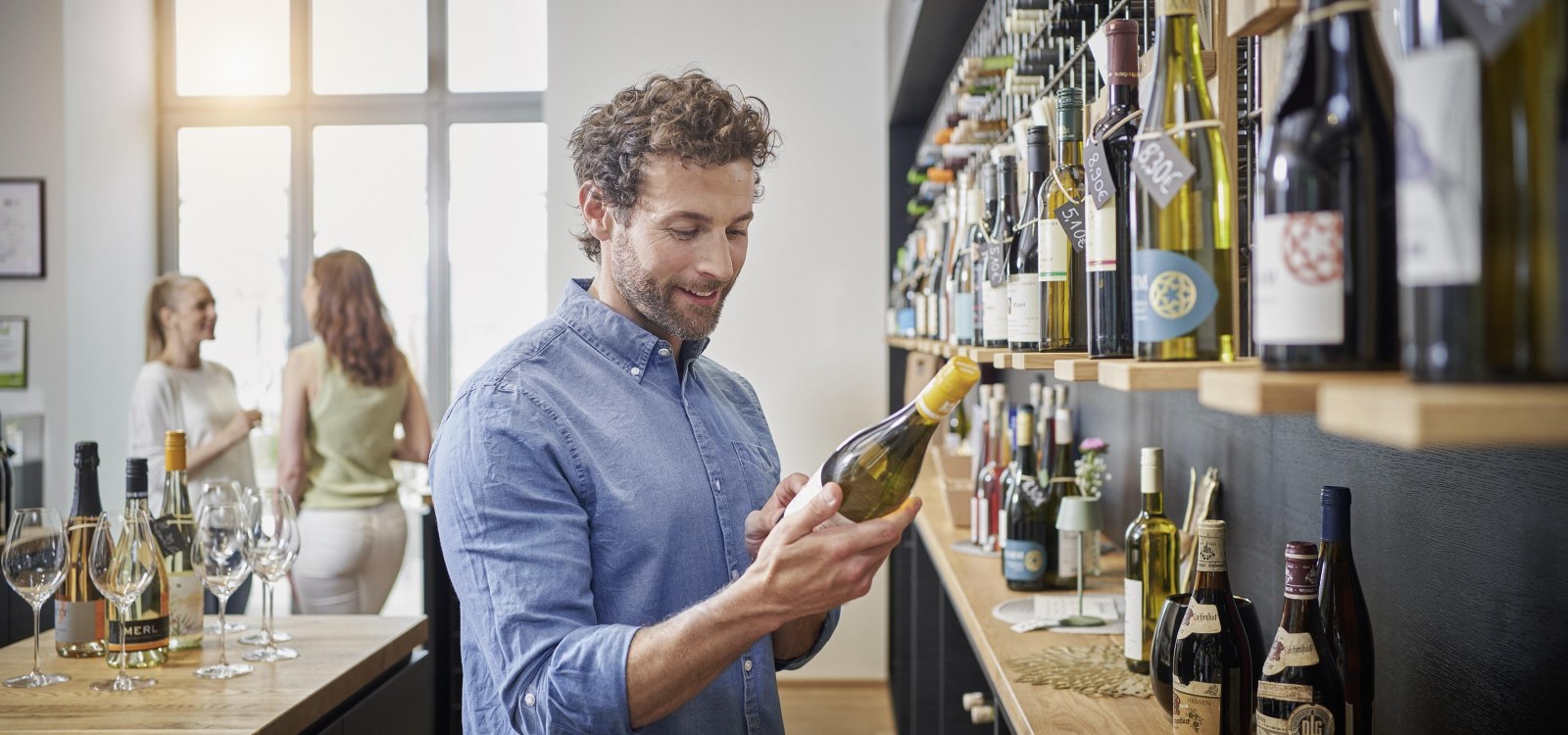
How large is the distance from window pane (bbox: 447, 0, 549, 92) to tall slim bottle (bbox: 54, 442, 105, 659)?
11.7ft

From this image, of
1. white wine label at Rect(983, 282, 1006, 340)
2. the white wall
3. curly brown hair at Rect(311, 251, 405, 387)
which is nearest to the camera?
white wine label at Rect(983, 282, 1006, 340)

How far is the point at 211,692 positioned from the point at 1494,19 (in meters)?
1.72

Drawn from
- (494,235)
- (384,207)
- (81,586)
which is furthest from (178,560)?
(384,207)

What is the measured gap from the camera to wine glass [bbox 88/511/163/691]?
163 centimetres

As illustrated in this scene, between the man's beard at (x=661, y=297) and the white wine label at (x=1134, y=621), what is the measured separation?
64cm

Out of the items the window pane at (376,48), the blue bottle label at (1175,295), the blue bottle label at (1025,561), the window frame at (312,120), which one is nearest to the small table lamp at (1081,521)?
the blue bottle label at (1025,561)

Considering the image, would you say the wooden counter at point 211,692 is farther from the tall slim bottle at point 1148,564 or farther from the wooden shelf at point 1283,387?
the wooden shelf at point 1283,387

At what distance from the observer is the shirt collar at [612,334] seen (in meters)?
1.40

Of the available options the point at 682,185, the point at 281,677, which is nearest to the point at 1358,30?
the point at 682,185

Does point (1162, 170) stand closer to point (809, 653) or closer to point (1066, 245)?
point (1066, 245)

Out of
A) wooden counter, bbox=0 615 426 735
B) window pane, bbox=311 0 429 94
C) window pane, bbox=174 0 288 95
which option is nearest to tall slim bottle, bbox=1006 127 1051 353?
wooden counter, bbox=0 615 426 735

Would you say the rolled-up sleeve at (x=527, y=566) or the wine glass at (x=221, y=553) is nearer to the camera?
the rolled-up sleeve at (x=527, y=566)

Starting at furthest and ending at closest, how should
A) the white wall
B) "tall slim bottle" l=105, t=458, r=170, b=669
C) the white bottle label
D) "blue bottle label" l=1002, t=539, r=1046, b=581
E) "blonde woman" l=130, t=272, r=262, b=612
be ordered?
1. the white wall
2. "blonde woman" l=130, t=272, r=262, b=612
3. "blue bottle label" l=1002, t=539, r=1046, b=581
4. "tall slim bottle" l=105, t=458, r=170, b=669
5. the white bottle label

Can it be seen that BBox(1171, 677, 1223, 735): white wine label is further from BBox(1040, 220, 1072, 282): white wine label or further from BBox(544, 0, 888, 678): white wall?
BBox(544, 0, 888, 678): white wall
